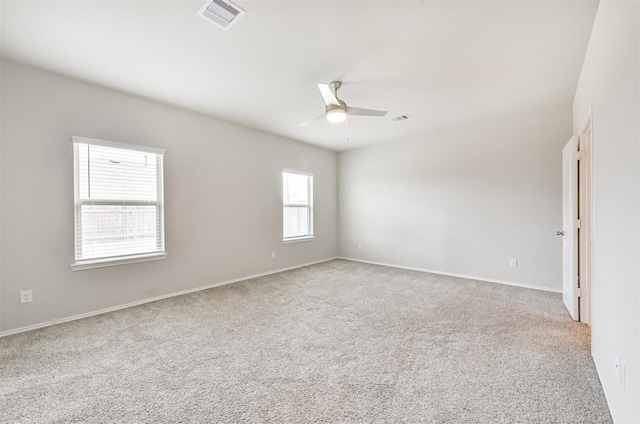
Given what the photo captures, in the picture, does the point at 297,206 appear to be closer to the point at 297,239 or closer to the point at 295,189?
the point at 295,189

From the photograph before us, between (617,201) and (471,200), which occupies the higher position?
(471,200)

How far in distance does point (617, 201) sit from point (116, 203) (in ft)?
14.6

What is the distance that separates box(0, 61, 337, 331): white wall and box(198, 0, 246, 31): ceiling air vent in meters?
2.03

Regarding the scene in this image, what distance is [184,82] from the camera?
3.11 metres

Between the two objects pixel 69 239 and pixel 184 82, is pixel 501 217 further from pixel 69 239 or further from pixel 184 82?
pixel 69 239

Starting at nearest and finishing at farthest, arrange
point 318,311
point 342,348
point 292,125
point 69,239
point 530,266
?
point 342,348
point 69,239
point 318,311
point 530,266
point 292,125

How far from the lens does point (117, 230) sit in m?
3.35

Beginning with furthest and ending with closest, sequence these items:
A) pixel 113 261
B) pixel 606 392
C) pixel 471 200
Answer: pixel 471 200
pixel 113 261
pixel 606 392

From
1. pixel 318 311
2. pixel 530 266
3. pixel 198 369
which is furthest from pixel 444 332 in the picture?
pixel 530 266

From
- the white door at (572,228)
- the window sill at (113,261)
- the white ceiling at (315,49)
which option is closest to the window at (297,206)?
the white ceiling at (315,49)

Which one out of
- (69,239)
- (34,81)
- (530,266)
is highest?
(34,81)

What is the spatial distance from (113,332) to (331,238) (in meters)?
4.45

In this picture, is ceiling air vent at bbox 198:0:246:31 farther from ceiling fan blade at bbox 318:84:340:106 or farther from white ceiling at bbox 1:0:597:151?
ceiling fan blade at bbox 318:84:340:106

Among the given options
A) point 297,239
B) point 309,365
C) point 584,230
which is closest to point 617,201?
point 584,230
